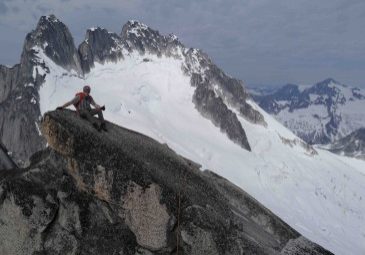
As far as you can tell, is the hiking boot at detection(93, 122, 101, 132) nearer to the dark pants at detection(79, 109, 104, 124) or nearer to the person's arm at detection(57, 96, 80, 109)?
the dark pants at detection(79, 109, 104, 124)

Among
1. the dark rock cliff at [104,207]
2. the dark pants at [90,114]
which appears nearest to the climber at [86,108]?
the dark pants at [90,114]

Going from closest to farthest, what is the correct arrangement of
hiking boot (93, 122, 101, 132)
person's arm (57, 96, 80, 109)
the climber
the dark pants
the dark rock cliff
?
the dark rock cliff < person's arm (57, 96, 80, 109) < hiking boot (93, 122, 101, 132) < the climber < the dark pants

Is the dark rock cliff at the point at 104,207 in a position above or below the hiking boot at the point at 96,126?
below

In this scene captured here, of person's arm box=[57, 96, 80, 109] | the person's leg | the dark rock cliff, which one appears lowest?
the dark rock cliff

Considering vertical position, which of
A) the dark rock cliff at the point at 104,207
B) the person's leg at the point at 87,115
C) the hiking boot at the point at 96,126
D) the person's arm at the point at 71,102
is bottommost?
the dark rock cliff at the point at 104,207

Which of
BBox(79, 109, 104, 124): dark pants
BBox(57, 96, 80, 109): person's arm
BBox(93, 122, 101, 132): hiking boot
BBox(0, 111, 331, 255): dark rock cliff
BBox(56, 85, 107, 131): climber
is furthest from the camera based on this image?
BBox(79, 109, 104, 124): dark pants

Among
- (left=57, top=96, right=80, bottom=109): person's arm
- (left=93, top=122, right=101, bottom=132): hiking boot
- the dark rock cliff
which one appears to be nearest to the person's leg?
(left=93, top=122, right=101, bottom=132): hiking boot

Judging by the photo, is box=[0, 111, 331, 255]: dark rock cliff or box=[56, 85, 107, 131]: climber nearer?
box=[0, 111, 331, 255]: dark rock cliff

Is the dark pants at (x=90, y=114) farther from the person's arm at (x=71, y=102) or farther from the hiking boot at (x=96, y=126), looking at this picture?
the person's arm at (x=71, y=102)

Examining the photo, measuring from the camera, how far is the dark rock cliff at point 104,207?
23.8 meters

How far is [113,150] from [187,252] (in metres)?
5.53

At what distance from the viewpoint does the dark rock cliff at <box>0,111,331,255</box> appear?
23750 millimetres

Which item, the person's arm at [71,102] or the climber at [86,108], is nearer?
the person's arm at [71,102]

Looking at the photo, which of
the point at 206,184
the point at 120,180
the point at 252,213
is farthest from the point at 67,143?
the point at 252,213
